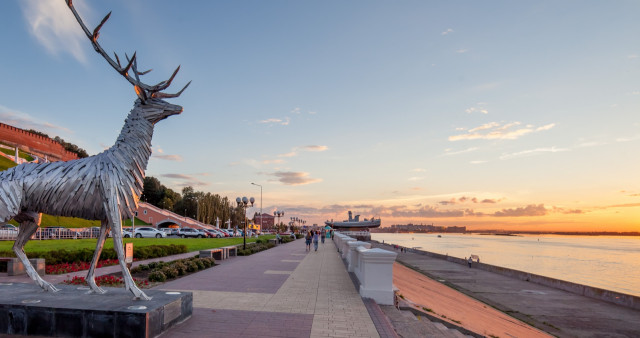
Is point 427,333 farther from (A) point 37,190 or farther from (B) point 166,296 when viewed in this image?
(A) point 37,190

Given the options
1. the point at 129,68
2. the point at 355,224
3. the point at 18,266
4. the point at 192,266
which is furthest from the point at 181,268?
the point at 355,224

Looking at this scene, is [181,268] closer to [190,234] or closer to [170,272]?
[170,272]

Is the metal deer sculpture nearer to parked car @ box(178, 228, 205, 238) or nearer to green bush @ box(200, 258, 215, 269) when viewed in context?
green bush @ box(200, 258, 215, 269)

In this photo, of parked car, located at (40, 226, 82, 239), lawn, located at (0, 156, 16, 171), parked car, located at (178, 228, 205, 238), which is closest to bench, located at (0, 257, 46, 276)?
parked car, located at (40, 226, 82, 239)

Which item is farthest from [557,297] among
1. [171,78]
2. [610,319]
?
[171,78]

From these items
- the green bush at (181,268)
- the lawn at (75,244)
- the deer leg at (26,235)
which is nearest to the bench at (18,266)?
the green bush at (181,268)

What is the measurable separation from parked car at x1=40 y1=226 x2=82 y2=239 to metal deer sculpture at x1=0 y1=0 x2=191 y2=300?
1391 inches

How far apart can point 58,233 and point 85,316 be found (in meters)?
37.9

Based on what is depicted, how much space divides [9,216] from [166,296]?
283 cm

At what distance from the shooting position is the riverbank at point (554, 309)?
1562cm

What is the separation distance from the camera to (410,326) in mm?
7047

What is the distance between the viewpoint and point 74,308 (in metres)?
5.50

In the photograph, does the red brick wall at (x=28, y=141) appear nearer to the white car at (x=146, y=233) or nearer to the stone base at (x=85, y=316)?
the white car at (x=146, y=233)

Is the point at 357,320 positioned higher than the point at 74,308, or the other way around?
the point at 74,308
